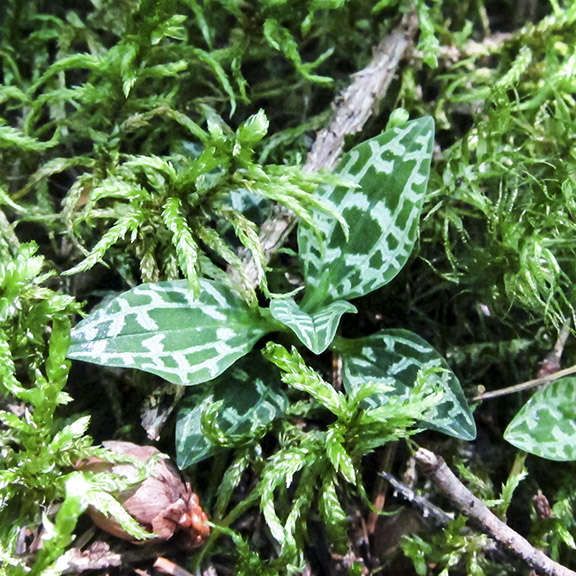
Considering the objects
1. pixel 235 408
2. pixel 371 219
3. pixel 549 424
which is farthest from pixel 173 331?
pixel 549 424

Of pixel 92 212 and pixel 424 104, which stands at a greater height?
pixel 424 104

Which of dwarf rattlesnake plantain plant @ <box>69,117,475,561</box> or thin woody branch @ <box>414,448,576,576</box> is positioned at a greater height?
dwarf rattlesnake plantain plant @ <box>69,117,475,561</box>

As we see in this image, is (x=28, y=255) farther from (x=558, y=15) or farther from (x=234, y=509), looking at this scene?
(x=558, y=15)

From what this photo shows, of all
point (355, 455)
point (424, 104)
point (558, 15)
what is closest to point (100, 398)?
point (355, 455)

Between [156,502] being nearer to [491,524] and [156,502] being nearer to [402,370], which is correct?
[402,370]

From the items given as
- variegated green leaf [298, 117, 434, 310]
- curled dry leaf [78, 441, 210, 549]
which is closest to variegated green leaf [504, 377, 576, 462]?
variegated green leaf [298, 117, 434, 310]

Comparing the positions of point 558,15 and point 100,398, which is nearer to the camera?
point 100,398

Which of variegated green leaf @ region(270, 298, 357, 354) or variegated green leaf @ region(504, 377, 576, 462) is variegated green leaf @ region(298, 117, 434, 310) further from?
variegated green leaf @ region(504, 377, 576, 462)
